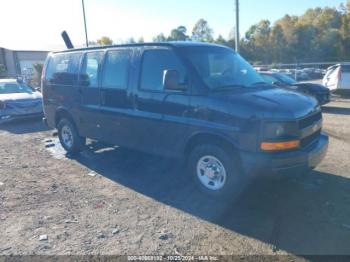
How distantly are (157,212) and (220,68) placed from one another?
2.34 metres

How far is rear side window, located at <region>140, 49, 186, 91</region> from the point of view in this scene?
16.3ft

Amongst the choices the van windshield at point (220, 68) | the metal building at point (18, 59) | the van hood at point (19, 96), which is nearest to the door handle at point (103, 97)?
the van windshield at point (220, 68)

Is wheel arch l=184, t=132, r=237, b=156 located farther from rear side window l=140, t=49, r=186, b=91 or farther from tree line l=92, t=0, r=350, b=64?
tree line l=92, t=0, r=350, b=64

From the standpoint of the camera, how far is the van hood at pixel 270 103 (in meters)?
4.09

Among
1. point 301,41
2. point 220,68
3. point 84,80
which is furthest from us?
point 301,41

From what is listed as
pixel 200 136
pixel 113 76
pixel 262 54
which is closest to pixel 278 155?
pixel 200 136

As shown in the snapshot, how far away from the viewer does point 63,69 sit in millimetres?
7047

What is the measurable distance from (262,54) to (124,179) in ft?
197

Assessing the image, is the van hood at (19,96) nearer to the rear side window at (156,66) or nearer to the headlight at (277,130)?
the rear side window at (156,66)

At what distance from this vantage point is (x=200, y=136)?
470cm

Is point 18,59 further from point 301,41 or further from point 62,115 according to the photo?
point 301,41

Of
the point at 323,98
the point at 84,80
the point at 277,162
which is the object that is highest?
the point at 84,80

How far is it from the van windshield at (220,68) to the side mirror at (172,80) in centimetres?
32

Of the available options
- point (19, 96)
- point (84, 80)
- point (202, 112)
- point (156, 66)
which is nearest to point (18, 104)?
point (19, 96)
